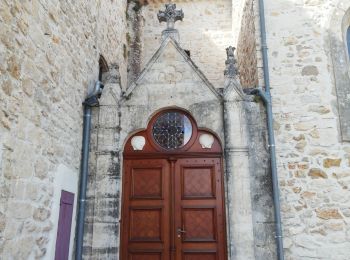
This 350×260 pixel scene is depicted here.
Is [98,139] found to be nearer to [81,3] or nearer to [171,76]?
[171,76]

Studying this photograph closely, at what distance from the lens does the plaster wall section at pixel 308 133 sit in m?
5.32

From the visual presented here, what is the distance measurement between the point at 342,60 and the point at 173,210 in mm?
3659

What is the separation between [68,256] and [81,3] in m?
3.83

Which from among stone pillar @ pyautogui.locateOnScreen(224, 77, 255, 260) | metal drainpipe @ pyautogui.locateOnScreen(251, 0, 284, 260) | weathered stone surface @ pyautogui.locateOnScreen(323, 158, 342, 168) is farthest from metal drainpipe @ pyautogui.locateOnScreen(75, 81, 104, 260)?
weathered stone surface @ pyautogui.locateOnScreen(323, 158, 342, 168)

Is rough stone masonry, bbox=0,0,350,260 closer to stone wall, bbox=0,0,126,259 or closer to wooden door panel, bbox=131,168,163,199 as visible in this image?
stone wall, bbox=0,0,126,259

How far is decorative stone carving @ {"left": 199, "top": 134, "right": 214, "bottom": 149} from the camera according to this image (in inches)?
228

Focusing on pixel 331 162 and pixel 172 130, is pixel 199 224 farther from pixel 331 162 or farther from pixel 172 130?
pixel 331 162

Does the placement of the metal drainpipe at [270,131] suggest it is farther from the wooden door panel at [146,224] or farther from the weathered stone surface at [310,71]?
the wooden door panel at [146,224]

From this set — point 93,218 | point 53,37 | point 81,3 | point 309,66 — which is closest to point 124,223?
point 93,218

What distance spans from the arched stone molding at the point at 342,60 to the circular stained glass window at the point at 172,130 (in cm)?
240

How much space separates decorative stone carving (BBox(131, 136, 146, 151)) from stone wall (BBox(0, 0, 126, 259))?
0.84 m

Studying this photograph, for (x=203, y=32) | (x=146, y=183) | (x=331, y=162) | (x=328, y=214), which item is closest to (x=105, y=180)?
(x=146, y=183)

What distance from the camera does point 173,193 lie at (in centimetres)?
562

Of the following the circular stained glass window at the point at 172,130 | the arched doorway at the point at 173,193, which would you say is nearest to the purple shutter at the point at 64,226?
the arched doorway at the point at 173,193
